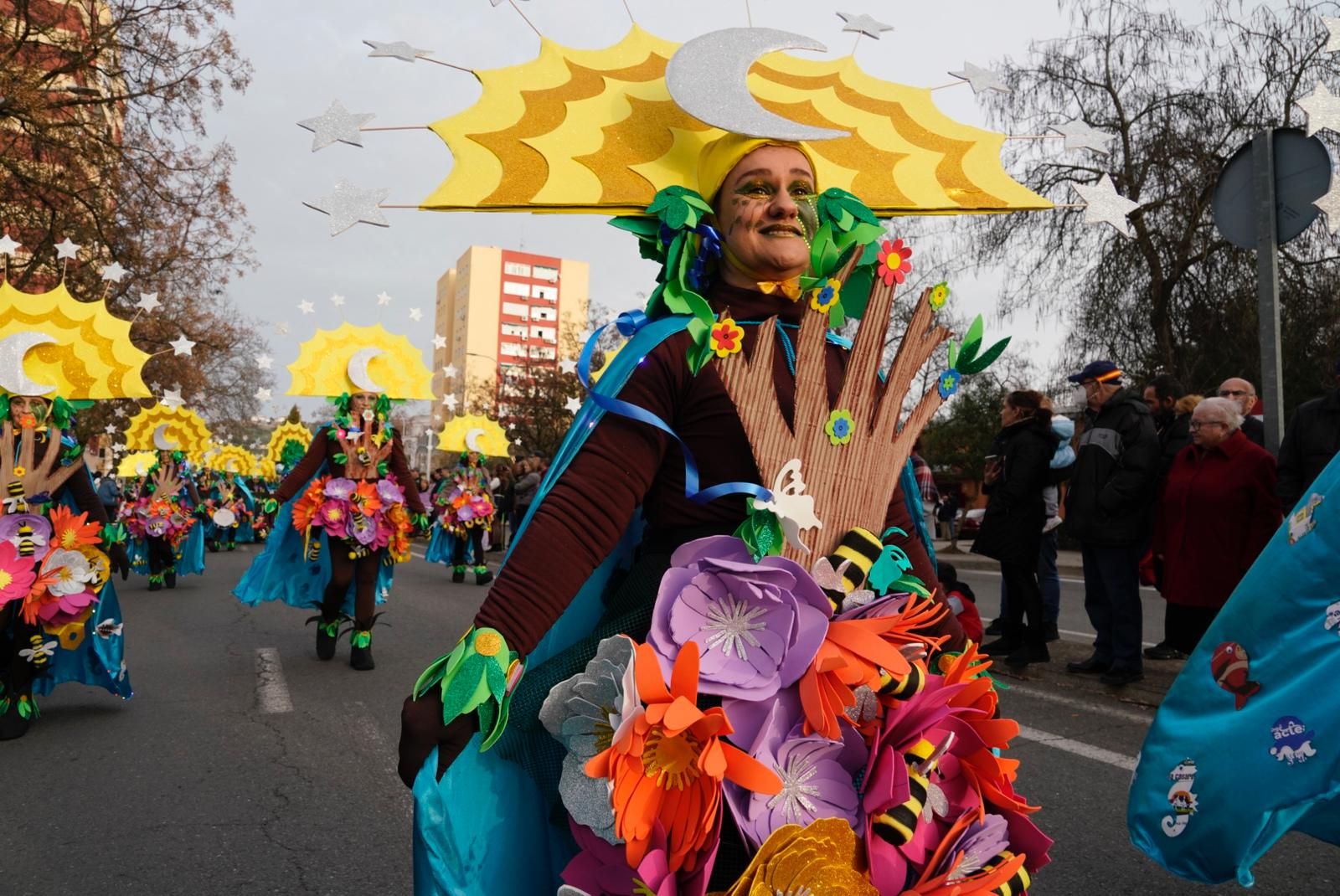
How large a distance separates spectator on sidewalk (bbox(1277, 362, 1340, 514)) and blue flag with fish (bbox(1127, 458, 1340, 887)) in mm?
2800

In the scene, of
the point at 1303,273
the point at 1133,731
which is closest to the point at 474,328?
the point at 1303,273

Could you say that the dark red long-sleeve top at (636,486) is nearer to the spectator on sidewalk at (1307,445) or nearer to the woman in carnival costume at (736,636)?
the woman in carnival costume at (736,636)

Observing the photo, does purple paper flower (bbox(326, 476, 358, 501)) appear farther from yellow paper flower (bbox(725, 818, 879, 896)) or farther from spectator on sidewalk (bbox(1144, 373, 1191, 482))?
yellow paper flower (bbox(725, 818, 879, 896))

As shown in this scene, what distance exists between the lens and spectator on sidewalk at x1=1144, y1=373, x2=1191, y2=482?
6.40 metres

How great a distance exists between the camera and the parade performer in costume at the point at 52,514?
5.26 meters

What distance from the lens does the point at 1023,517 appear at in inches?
267

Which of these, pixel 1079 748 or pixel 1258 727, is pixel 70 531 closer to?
pixel 1079 748

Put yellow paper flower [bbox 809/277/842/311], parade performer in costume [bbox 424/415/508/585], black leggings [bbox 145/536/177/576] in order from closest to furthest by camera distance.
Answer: yellow paper flower [bbox 809/277/842/311] → black leggings [bbox 145/536/177/576] → parade performer in costume [bbox 424/415/508/585]

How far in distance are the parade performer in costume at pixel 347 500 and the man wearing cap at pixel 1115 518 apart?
4542 millimetres

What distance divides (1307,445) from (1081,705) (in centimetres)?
180

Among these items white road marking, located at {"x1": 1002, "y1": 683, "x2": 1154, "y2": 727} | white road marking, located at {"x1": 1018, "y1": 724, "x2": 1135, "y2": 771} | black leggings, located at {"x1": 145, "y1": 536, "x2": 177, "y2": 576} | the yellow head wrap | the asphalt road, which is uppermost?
the yellow head wrap

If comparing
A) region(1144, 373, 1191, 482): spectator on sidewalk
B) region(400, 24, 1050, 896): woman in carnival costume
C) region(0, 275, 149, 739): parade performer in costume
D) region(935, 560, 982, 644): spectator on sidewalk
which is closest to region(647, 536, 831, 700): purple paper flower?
region(400, 24, 1050, 896): woman in carnival costume

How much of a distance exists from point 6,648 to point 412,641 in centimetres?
326

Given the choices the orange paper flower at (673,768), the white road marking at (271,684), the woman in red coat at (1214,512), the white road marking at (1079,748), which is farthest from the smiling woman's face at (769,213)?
the white road marking at (271,684)
